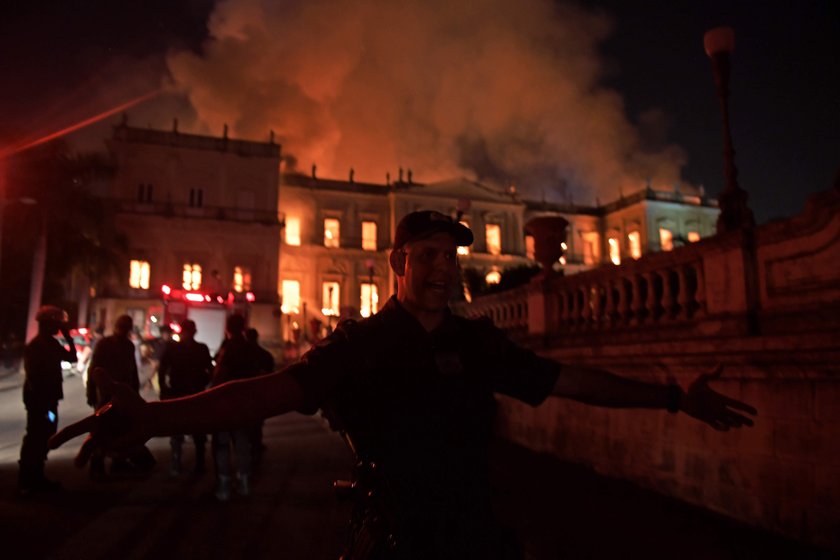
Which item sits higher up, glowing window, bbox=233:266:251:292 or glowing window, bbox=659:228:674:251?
glowing window, bbox=659:228:674:251

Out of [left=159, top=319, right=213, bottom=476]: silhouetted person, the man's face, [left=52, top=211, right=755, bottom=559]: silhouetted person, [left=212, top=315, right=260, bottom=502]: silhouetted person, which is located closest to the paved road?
[left=212, top=315, right=260, bottom=502]: silhouetted person

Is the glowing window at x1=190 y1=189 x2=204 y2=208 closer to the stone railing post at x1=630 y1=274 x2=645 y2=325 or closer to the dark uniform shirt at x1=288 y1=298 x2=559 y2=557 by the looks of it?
the stone railing post at x1=630 y1=274 x2=645 y2=325

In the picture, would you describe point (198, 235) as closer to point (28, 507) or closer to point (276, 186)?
point (276, 186)

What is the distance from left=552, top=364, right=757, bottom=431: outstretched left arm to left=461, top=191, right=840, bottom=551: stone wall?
2.72 metres

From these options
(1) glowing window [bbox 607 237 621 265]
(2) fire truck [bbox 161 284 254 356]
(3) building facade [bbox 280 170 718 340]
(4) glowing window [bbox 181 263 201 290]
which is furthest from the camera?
(1) glowing window [bbox 607 237 621 265]

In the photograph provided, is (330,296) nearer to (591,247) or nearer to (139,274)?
(139,274)

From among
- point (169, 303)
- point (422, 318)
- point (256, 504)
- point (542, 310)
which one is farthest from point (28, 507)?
point (169, 303)

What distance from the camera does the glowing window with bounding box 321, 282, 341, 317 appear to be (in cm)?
4459

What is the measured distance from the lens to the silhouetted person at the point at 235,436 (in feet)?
20.3

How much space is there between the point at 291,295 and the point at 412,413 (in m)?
43.7

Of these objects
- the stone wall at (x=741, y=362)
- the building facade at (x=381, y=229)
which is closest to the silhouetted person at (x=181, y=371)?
the stone wall at (x=741, y=362)

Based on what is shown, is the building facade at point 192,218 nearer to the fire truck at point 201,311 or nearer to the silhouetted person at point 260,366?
the fire truck at point 201,311

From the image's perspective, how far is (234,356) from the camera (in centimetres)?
662

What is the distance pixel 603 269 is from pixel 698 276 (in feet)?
5.46
